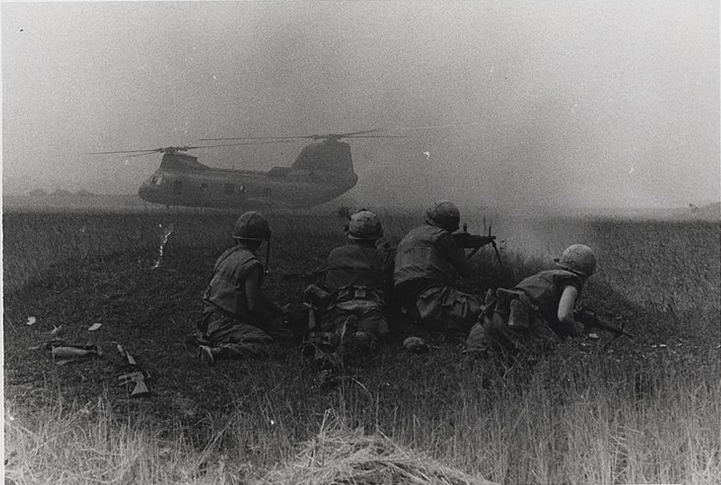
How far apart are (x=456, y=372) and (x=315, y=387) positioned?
136 centimetres

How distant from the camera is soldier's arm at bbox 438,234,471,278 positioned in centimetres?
816

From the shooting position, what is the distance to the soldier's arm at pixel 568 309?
23.0ft

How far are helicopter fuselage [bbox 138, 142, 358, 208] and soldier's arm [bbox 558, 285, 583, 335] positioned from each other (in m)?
2.94

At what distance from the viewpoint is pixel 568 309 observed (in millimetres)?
7012

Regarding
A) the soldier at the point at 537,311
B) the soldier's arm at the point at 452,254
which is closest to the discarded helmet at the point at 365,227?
the soldier's arm at the point at 452,254

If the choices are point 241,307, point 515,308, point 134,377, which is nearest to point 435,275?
point 515,308

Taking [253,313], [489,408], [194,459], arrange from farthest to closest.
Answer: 1. [253,313]
2. [489,408]
3. [194,459]

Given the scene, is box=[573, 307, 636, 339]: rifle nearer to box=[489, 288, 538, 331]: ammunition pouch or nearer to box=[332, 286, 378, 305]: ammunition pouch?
box=[489, 288, 538, 331]: ammunition pouch

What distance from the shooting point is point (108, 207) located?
8961mm

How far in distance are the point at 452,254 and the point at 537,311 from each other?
4.46 ft

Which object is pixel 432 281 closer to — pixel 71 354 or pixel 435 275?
pixel 435 275

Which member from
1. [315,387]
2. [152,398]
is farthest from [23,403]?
[315,387]

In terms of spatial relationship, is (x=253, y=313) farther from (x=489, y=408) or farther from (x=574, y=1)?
(x=574, y=1)

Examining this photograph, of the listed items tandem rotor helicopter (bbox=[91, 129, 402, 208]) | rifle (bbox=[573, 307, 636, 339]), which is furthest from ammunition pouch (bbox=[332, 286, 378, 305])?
rifle (bbox=[573, 307, 636, 339])
